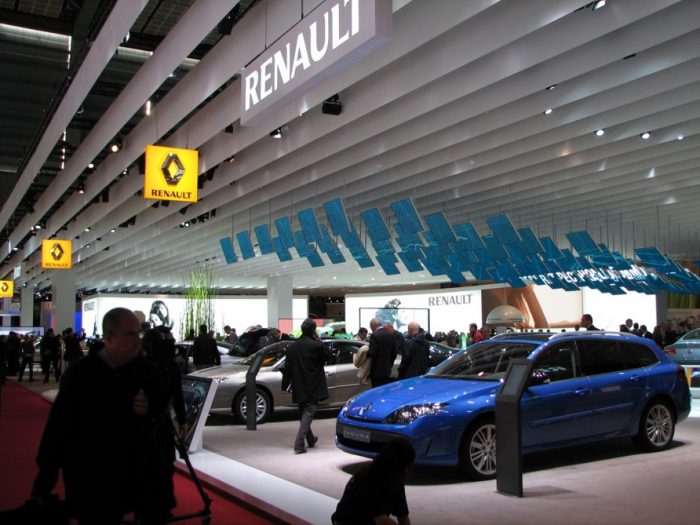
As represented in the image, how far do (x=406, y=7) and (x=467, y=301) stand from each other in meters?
27.0

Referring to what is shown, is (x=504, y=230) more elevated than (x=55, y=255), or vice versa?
(x=55, y=255)

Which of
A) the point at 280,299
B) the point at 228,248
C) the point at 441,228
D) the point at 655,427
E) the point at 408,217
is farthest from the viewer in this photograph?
the point at 280,299

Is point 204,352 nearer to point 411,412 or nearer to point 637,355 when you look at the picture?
point 411,412

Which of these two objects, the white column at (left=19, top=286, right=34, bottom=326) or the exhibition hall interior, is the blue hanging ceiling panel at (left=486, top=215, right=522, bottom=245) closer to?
the exhibition hall interior

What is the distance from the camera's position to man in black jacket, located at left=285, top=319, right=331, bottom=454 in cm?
822

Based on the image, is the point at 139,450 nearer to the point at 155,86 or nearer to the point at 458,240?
the point at 155,86

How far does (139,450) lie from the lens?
329 cm

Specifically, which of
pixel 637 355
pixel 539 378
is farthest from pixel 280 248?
pixel 539 378

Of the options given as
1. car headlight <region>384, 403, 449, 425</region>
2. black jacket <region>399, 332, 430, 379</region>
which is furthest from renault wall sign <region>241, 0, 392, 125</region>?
black jacket <region>399, 332, 430, 379</region>

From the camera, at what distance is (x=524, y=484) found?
6.41 meters

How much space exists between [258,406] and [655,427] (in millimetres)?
5612

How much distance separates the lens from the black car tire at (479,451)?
647 centimetres

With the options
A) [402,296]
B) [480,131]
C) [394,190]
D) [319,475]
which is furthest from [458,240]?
[402,296]

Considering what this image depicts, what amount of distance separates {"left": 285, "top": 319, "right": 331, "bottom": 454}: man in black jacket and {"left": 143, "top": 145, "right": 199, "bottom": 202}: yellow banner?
3.95m
